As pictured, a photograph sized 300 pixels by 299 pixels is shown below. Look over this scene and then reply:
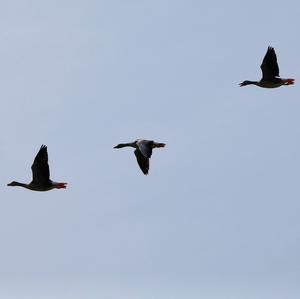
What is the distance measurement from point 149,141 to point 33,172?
5695 mm

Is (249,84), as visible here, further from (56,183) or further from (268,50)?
(56,183)

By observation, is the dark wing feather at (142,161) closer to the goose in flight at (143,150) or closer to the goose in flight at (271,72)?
the goose in flight at (143,150)

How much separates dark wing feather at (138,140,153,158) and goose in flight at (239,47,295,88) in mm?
7544

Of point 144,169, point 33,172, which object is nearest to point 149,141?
→ point 144,169

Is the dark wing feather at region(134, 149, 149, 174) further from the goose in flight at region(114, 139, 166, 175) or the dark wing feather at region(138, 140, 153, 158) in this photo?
the dark wing feather at region(138, 140, 153, 158)

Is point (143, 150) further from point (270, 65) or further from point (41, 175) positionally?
point (270, 65)

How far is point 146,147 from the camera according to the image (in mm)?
43844

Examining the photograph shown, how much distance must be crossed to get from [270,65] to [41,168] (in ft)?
42.5

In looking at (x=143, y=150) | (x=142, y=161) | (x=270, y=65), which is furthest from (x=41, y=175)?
(x=270, y=65)

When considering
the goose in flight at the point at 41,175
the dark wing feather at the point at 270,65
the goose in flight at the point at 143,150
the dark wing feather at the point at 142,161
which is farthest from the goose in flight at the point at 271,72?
the goose in flight at the point at 41,175

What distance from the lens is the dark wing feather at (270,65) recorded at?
47531 millimetres

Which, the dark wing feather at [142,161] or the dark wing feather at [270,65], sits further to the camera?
the dark wing feather at [270,65]

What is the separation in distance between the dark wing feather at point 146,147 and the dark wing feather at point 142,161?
7.28 feet

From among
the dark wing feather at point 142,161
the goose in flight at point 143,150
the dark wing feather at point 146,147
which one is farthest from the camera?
the dark wing feather at point 142,161
